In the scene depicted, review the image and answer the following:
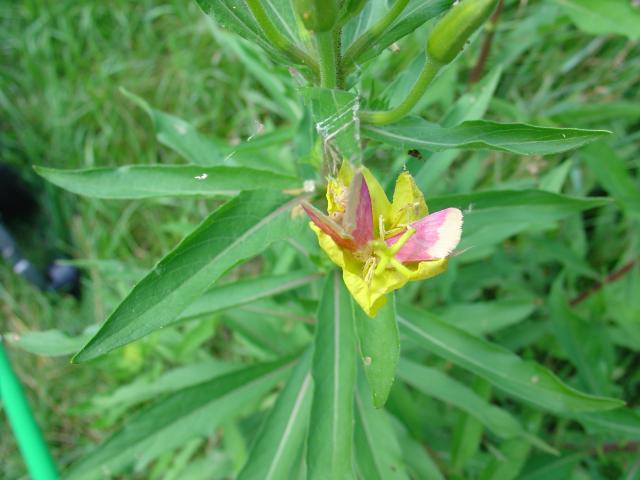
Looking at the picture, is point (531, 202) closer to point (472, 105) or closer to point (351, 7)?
point (472, 105)

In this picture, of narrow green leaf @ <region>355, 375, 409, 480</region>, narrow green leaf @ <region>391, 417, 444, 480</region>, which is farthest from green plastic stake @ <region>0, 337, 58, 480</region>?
narrow green leaf @ <region>391, 417, 444, 480</region>

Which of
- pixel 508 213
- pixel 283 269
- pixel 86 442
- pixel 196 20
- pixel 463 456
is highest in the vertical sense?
pixel 196 20

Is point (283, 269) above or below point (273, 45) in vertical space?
below

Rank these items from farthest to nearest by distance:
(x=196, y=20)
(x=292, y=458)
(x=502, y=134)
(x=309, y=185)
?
(x=196, y=20), (x=292, y=458), (x=309, y=185), (x=502, y=134)

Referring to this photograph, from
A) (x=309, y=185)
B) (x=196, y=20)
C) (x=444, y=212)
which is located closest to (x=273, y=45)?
(x=309, y=185)

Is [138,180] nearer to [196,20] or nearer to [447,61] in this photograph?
[447,61]

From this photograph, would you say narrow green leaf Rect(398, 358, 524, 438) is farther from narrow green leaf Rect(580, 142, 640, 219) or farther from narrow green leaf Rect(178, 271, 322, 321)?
narrow green leaf Rect(580, 142, 640, 219)

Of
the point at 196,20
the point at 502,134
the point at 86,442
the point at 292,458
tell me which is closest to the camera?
the point at 502,134
